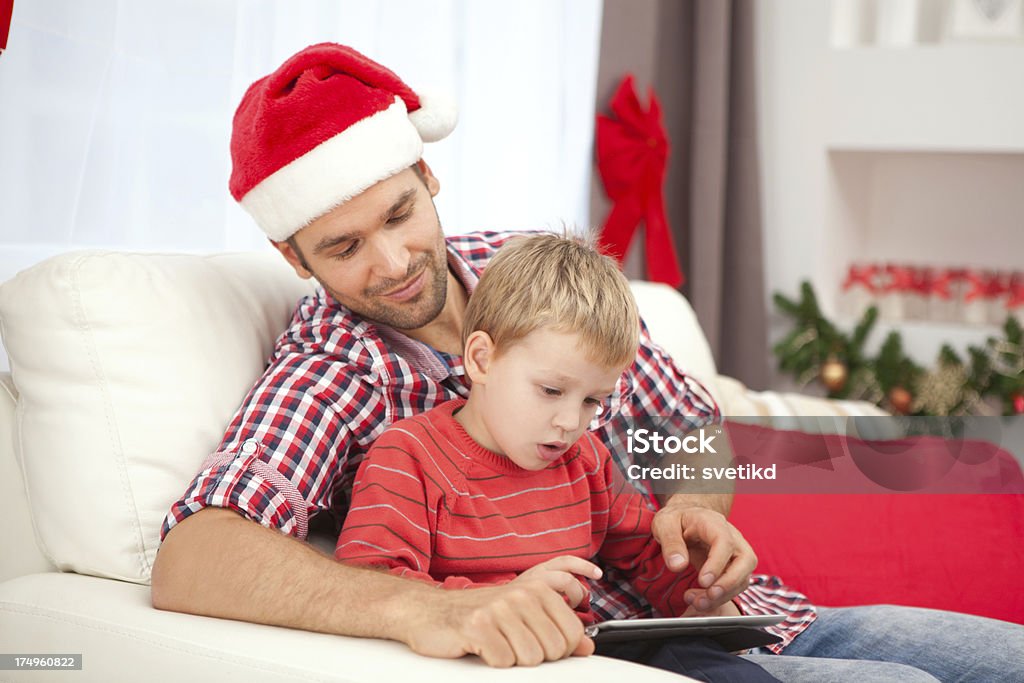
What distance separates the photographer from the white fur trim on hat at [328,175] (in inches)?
50.9

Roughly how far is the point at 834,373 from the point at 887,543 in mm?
1708

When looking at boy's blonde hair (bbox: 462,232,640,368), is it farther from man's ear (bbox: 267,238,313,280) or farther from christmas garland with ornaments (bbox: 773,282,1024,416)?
christmas garland with ornaments (bbox: 773,282,1024,416)

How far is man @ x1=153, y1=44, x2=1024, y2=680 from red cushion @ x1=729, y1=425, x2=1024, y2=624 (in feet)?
0.70

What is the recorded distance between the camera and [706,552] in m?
1.27

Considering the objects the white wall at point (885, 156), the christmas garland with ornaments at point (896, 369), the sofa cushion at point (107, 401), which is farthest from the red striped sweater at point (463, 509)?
the white wall at point (885, 156)

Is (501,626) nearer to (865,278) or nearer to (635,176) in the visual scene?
(635,176)

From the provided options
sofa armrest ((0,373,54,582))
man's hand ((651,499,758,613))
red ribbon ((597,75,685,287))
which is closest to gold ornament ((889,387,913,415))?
red ribbon ((597,75,685,287))

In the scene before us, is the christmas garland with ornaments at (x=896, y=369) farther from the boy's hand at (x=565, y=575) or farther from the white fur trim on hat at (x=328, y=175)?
the boy's hand at (x=565, y=575)

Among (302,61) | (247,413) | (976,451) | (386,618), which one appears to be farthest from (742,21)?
(386,618)

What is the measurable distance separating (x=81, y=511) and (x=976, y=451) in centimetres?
154

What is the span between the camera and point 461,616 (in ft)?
3.13

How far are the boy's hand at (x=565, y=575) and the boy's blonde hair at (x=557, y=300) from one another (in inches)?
9.1

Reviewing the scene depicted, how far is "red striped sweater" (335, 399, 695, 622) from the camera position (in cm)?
108
